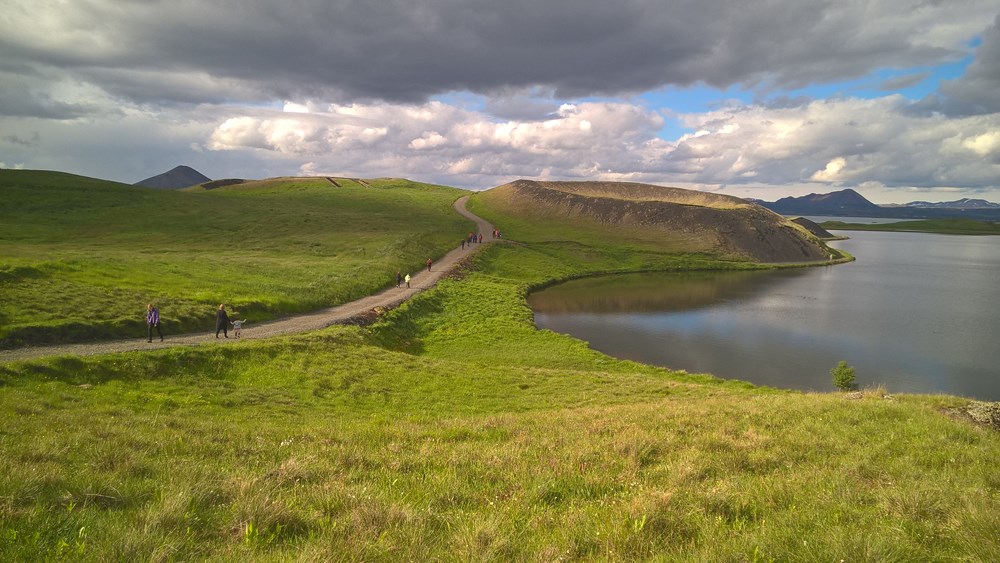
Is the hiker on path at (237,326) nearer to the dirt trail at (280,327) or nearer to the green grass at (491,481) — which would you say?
the dirt trail at (280,327)

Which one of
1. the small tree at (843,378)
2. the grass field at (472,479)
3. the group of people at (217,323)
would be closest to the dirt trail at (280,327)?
the group of people at (217,323)

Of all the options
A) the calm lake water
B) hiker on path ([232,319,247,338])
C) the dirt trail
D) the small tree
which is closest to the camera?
the dirt trail

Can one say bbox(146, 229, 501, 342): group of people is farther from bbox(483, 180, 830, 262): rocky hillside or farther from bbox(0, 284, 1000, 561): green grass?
bbox(483, 180, 830, 262): rocky hillside

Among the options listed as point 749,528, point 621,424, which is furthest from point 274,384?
point 749,528

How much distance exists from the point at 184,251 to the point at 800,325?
241 ft

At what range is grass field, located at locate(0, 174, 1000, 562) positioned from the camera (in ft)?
19.9

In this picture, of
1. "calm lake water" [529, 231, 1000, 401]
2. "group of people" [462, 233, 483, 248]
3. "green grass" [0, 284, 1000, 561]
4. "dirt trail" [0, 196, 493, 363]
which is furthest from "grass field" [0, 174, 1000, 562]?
"group of people" [462, 233, 483, 248]

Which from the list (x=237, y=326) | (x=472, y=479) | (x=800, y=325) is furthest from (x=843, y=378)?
(x=237, y=326)

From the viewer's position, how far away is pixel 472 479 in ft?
30.5

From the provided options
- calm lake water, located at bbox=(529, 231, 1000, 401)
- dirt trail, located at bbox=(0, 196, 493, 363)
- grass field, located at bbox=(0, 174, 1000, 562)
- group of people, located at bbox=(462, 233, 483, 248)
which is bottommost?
calm lake water, located at bbox=(529, 231, 1000, 401)

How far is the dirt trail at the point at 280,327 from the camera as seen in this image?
23922mm

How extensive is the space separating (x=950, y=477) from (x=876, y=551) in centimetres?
571

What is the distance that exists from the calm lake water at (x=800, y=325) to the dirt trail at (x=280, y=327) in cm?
1356

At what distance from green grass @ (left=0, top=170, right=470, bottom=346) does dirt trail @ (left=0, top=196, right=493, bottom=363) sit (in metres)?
1.50
